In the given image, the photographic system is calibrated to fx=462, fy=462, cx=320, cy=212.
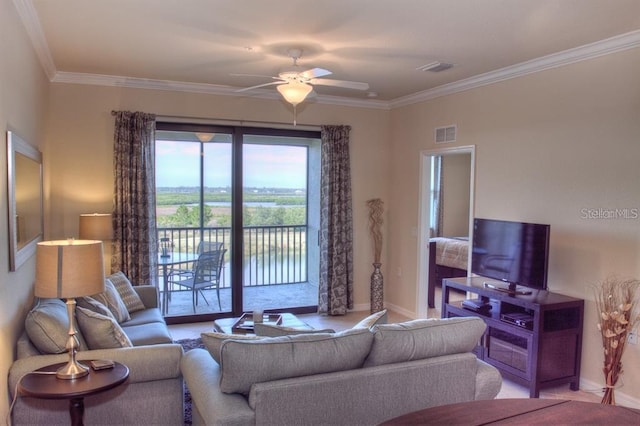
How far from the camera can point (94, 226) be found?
458 cm

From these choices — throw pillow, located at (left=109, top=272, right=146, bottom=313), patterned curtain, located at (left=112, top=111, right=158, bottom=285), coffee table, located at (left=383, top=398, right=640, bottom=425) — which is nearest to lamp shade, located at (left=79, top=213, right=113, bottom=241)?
patterned curtain, located at (left=112, top=111, right=158, bottom=285)

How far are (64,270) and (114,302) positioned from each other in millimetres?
1685

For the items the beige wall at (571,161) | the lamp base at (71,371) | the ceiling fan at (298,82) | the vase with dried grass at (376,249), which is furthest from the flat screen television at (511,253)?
the lamp base at (71,371)

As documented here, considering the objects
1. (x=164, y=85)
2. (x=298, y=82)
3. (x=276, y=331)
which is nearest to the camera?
(x=276, y=331)

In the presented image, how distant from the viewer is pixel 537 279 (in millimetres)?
3844

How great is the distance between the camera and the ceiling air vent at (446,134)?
5252 millimetres

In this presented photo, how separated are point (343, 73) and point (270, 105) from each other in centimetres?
129

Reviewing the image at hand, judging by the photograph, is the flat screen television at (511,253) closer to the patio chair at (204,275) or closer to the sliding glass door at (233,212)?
the sliding glass door at (233,212)

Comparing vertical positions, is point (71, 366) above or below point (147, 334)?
above

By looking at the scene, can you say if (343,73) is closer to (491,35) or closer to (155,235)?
(491,35)

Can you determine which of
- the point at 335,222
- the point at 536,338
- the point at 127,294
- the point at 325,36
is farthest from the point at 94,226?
the point at 536,338

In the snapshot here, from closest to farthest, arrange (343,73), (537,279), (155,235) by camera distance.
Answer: (537,279)
(343,73)
(155,235)

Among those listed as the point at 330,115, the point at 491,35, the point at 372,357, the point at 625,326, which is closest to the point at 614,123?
the point at 491,35

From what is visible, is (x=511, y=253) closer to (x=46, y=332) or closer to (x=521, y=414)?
(x=521, y=414)
